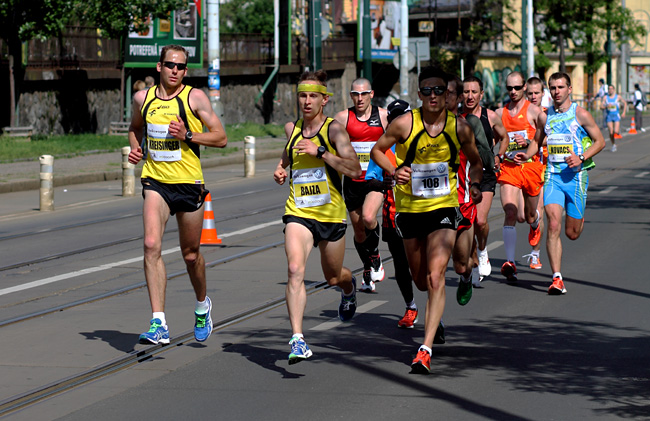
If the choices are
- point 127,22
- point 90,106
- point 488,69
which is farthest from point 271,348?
point 488,69

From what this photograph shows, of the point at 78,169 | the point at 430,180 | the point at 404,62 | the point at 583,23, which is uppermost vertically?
the point at 583,23

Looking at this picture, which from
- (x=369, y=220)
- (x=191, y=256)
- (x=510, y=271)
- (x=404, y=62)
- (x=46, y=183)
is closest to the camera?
(x=191, y=256)

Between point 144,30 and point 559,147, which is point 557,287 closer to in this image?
point 559,147

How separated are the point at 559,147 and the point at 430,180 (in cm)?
336

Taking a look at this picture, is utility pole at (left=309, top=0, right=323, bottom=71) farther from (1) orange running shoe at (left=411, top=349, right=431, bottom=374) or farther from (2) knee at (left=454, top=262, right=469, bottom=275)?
(1) orange running shoe at (left=411, top=349, right=431, bottom=374)

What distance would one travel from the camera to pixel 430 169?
24.6 ft

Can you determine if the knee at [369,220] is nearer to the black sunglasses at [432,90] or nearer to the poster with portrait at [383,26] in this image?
the black sunglasses at [432,90]

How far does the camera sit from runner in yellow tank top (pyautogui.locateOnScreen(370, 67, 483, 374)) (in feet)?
24.3

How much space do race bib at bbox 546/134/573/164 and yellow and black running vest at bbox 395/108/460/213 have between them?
10.6ft

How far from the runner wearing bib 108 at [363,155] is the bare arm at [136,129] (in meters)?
2.33

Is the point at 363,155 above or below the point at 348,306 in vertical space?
above

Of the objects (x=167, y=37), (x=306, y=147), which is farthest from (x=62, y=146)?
(x=306, y=147)

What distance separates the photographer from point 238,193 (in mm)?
20812

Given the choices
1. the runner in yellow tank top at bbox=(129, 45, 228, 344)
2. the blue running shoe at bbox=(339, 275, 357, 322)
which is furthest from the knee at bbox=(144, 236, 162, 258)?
the blue running shoe at bbox=(339, 275, 357, 322)
